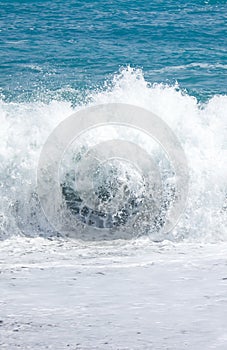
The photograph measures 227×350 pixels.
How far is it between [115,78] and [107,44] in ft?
8.45

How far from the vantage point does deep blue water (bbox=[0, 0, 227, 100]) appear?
13915 millimetres

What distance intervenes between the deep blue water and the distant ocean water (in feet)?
0.08

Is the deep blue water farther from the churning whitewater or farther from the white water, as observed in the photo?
the white water

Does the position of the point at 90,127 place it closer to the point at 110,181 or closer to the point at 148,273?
the point at 110,181

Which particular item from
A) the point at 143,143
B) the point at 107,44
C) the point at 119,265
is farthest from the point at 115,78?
the point at 119,265

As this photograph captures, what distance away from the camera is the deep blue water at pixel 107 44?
1391cm

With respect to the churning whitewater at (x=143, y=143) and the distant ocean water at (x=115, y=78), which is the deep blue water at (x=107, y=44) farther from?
the churning whitewater at (x=143, y=143)

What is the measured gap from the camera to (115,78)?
1355 cm

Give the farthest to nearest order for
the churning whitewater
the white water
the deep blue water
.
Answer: the deep blue water < the churning whitewater < the white water

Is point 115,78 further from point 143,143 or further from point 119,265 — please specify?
point 119,265

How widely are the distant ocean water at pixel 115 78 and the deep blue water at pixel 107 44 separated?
24 mm

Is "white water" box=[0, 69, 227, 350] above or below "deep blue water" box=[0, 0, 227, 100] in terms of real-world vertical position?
below

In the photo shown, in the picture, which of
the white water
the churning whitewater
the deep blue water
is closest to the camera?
the white water

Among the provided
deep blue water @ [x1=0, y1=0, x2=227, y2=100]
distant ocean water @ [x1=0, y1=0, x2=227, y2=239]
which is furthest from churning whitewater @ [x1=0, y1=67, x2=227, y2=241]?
deep blue water @ [x1=0, y1=0, x2=227, y2=100]
